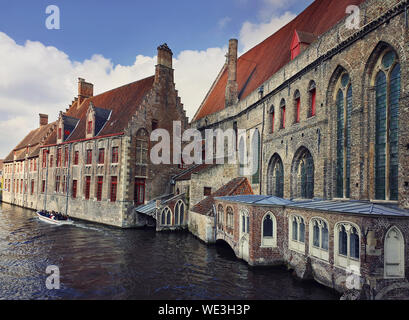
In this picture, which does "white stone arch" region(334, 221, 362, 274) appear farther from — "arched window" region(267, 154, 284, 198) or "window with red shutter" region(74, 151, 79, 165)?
"window with red shutter" region(74, 151, 79, 165)

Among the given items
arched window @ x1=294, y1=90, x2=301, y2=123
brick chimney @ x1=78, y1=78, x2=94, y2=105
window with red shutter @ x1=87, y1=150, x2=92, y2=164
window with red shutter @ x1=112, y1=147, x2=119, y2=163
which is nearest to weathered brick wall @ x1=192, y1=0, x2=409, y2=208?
arched window @ x1=294, y1=90, x2=301, y2=123

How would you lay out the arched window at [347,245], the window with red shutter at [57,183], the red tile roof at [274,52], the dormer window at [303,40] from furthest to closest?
1. the window with red shutter at [57,183]
2. the red tile roof at [274,52]
3. the dormer window at [303,40]
4. the arched window at [347,245]

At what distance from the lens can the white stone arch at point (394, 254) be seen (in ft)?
24.7

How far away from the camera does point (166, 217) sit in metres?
21.0

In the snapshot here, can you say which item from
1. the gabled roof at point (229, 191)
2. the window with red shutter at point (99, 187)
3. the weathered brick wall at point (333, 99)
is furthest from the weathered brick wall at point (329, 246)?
the window with red shutter at point (99, 187)

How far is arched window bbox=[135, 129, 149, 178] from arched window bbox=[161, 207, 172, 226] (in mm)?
4031

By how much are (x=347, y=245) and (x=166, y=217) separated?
14490mm

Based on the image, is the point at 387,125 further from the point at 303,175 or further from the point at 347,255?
the point at 303,175

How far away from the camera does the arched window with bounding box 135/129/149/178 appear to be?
23.1 m

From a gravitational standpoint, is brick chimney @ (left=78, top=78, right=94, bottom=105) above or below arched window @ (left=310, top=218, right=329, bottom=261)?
above

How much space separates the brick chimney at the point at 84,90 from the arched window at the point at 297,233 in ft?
101

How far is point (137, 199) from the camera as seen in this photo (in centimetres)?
2309

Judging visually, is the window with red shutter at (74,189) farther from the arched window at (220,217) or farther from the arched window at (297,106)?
the arched window at (297,106)
